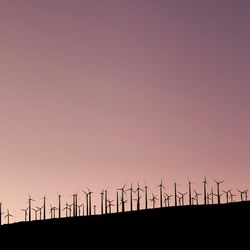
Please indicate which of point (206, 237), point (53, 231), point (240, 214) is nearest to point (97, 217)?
point (53, 231)

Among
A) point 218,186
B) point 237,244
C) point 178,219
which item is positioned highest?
point 218,186

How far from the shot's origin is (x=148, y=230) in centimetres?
12762

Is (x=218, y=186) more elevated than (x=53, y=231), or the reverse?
(x=218, y=186)

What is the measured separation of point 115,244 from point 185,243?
15332mm

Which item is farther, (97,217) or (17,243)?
(97,217)

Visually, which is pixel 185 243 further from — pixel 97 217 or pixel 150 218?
pixel 97 217

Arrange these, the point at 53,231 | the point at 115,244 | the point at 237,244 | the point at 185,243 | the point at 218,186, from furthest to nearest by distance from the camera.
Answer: the point at 218,186 < the point at 53,231 < the point at 115,244 < the point at 185,243 < the point at 237,244

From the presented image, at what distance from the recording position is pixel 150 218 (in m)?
147

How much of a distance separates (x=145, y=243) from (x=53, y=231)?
39356 millimetres

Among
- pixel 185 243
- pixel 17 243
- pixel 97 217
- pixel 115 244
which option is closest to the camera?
pixel 185 243

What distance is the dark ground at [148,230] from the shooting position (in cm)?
11088

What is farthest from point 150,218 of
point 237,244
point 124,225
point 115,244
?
point 237,244

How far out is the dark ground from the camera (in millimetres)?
110875

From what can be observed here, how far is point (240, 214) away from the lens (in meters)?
133
